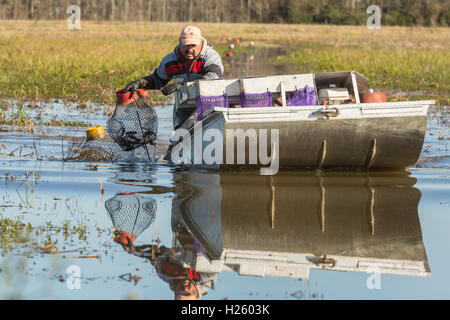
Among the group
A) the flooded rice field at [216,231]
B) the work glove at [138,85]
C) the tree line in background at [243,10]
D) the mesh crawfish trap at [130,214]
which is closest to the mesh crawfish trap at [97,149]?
the flooded rice field at [216,231]

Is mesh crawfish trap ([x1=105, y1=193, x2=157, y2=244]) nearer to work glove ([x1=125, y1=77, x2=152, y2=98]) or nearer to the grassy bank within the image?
work glove ([x1=125, y1=77, x2=152, y2=98])

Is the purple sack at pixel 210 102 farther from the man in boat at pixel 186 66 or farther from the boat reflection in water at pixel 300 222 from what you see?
the boat reflection in water at pixel 300 222

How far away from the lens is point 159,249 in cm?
629

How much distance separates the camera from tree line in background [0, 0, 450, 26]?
7631cm

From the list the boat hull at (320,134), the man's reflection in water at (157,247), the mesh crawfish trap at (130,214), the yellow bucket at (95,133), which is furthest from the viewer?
the yellow bucket at (95,133)

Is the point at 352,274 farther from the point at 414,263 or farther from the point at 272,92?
the point at 272,92

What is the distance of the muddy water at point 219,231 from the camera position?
5457 mm

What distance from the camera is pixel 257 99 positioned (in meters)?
9.18

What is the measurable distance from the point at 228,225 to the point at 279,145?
7.03 feet

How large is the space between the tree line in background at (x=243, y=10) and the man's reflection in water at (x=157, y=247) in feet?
234

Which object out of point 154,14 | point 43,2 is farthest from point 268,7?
point 43,2

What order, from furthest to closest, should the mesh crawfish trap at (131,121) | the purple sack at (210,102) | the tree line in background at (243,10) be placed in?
1. the tree line in background at (243,10)
2. the mesh crawfish trap at (131,121)
3. the purple sack at (210,102)

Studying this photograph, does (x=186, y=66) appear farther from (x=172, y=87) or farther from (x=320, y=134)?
(x=320, y=134)

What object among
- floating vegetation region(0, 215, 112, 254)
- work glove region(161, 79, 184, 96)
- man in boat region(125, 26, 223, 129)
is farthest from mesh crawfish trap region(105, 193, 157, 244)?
man in boat region(125, 26, 223, 129)
